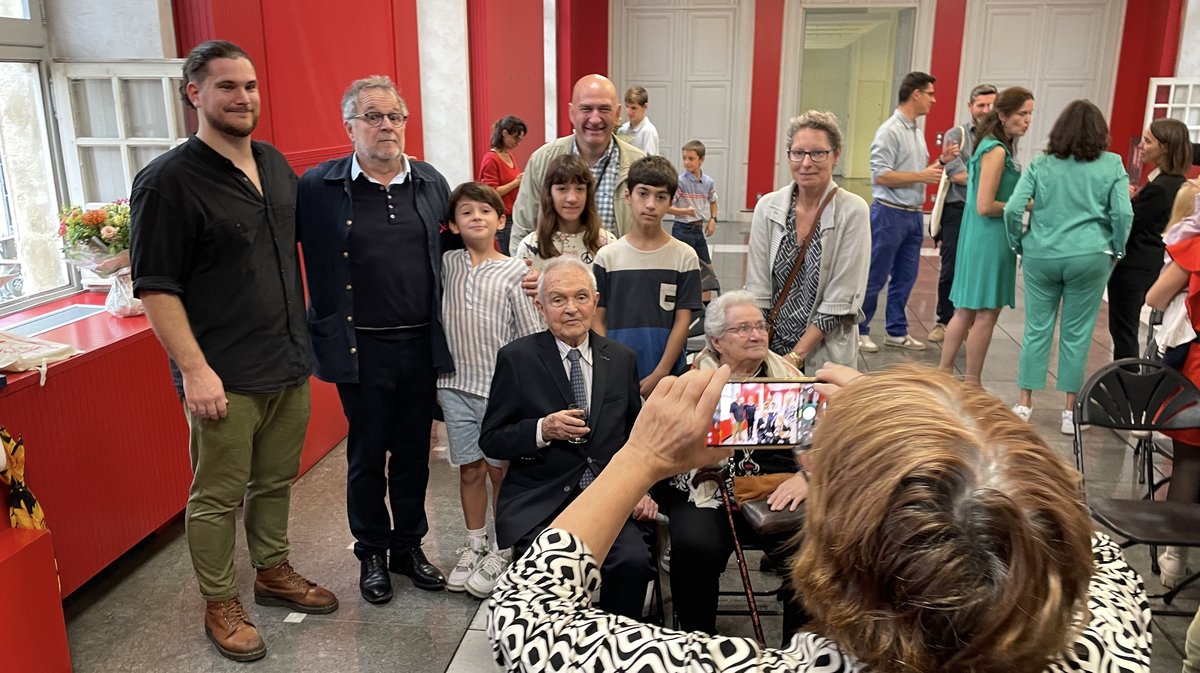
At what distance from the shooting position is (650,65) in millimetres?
12359

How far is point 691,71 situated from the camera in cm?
1227

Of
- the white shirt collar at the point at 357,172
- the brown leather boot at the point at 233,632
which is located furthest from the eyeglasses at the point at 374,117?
the brown leather boot at the point at 233,632

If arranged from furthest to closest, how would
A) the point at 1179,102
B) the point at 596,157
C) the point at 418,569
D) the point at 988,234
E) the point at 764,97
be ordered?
the point at 764,97, the point at 1179,102, the point at 988,234, the point at 596,157, the point at 418,569

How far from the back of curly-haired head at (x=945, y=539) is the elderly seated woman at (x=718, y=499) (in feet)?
4.83

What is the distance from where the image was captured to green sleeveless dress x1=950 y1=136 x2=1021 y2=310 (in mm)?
4949

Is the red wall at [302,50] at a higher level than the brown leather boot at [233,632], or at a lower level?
higher

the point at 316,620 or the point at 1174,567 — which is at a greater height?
the point at 1174,567

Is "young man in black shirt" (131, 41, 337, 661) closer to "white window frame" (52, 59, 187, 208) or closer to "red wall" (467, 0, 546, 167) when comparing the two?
"white window frame" (52, 59, 187, 208)

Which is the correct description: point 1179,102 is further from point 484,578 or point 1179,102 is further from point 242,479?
point 242,479

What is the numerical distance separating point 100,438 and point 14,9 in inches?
66.4

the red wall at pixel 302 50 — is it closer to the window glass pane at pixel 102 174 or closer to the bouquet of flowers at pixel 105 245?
the window glass pane at pixel 102 174

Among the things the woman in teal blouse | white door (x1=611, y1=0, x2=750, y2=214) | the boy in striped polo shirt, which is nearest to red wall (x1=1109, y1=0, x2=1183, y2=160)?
white door (x1=611, y1=0, x2=750, y2=214)

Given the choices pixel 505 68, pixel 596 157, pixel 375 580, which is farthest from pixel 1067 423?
pixel 505 68

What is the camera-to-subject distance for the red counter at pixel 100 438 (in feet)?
9.37
